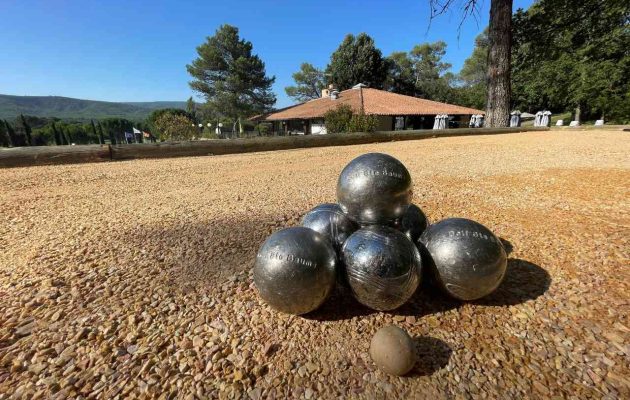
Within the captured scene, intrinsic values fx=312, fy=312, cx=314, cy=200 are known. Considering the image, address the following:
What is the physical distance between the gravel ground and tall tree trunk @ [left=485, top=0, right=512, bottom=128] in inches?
430

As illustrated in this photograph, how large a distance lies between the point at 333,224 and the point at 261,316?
3.31ft

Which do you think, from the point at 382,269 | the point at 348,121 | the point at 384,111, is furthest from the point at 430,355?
the point at 384,111

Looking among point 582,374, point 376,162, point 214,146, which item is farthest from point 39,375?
point 214,146

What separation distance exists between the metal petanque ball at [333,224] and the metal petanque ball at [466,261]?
73 cm

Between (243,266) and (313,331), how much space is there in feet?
3.69

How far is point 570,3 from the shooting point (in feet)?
48.1

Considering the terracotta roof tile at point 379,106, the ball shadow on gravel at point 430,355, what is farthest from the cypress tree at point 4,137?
the ball shadow on gravel at point 430,355

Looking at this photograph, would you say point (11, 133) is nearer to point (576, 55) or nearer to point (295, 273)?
point (295, 273)

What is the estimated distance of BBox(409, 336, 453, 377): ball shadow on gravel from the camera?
1.95 m

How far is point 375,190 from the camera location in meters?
2.64

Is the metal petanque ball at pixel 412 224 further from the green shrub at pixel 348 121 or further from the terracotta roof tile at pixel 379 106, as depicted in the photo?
the terracotta roof tile at pixel 379 106

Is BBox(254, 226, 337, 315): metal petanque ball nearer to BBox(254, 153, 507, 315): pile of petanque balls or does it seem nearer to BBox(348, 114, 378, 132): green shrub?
BBox(254, 153, 507, 315): pile of petanque balls

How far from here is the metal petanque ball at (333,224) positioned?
285 centimetres

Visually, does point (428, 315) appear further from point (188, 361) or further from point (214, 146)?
point (214, 146)
